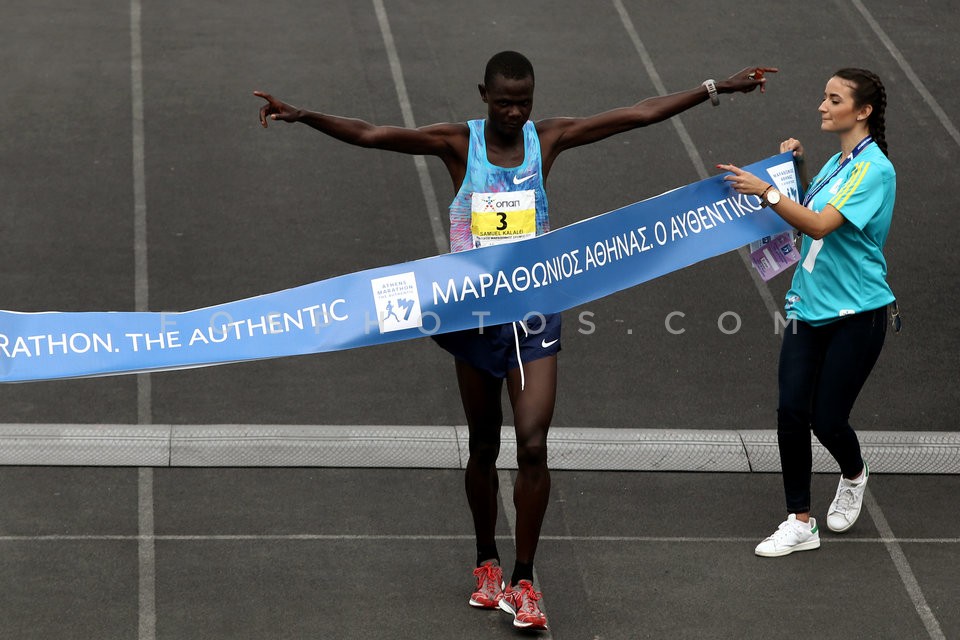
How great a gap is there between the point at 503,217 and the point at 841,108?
1.44 m

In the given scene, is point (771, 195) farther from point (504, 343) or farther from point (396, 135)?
point (396, 135)

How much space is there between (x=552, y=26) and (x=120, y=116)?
3813mm

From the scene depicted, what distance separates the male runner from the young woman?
634 mm

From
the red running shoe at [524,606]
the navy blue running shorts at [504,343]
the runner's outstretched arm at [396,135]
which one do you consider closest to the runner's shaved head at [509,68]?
the runner's outstretched arm at [396,135]

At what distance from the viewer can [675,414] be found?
7.24 meters

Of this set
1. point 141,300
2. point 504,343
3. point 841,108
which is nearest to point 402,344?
point 141,300

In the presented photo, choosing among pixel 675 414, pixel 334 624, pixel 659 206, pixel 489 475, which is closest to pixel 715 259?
pixel 675 414

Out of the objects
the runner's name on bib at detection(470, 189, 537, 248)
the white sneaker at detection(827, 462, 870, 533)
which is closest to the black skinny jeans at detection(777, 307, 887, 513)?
the white sneaker at detection(827, 462, 870, 533)

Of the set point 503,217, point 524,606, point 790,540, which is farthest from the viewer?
point 790,540

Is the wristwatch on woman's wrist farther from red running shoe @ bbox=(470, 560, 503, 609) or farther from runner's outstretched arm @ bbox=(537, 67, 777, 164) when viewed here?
red running shoe @ bbox=(470, 560, 503, 609)

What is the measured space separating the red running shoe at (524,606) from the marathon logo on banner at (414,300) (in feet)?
3.39

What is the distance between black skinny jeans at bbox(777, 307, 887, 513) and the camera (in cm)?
573

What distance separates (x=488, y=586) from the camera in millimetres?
5531

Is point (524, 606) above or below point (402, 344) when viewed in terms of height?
below
